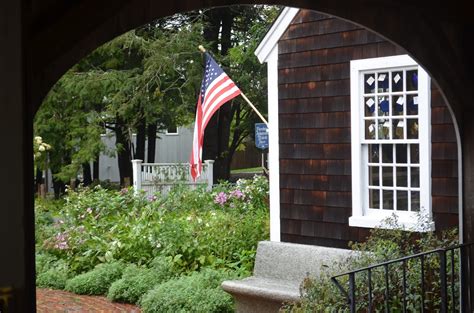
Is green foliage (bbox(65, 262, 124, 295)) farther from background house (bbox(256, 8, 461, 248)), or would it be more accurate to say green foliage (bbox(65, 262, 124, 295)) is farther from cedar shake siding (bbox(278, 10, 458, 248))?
cedar shake siding (bbox(278, 10, 458, 248))

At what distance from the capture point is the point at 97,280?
9891 millimetres

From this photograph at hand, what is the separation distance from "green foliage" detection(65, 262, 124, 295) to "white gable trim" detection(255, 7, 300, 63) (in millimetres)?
3616

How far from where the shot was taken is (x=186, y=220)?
1134cm

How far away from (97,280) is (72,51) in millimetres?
7484

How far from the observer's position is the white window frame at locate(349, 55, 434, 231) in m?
7.33

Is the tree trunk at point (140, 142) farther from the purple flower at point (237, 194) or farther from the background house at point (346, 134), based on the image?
the background house at point (346, 134)

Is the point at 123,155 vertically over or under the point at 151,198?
over

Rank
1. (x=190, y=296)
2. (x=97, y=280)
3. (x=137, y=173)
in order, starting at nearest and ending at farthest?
(x=190, y=296)
(x=97, y=280)
(x=137, y=173)

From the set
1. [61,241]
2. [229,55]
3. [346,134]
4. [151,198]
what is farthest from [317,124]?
[229,55]

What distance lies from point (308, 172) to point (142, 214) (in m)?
4.34

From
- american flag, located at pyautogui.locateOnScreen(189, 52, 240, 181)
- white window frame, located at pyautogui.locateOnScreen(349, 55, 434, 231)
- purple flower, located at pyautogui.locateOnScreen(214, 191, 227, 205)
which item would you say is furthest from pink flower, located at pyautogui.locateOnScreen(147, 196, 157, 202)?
white window frame, located at pyautogui.locateOnScreen(349, 55, 434, 231)

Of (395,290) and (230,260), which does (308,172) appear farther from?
(395,290)

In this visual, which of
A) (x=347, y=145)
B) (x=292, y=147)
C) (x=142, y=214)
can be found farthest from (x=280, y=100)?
(x=142, y=214)

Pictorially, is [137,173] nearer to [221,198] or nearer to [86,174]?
[221,198]
